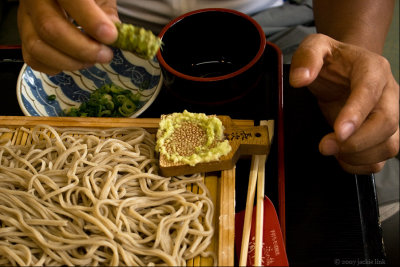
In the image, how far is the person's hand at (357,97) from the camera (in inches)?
49.6

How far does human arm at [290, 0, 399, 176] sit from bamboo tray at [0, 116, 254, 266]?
38cm

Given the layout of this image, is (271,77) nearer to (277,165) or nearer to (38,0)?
(277,165)

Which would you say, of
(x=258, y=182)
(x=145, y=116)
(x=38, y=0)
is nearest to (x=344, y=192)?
(x=258, y=182)

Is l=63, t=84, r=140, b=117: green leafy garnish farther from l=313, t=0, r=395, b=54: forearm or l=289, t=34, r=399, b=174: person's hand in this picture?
l=313, t=0, r=395, b=54: forearm

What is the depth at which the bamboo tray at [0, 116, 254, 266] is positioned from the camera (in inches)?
51.0

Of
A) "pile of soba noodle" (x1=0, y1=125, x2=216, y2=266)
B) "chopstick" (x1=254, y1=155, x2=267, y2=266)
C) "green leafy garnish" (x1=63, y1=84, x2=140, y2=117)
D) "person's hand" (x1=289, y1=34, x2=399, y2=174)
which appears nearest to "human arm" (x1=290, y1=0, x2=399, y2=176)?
"person's hand" (x1=289, y1=34, x2=399, y2=174)

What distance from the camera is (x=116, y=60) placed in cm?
200

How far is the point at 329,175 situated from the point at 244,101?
0.52 meters

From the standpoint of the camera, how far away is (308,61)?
135 cm

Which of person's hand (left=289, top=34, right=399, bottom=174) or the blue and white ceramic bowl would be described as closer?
person's hand (left=289, top=34, right=399, bottom=174)

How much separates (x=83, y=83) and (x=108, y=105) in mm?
264
